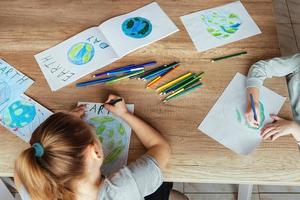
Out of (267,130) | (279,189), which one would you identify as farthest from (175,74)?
(279,189)

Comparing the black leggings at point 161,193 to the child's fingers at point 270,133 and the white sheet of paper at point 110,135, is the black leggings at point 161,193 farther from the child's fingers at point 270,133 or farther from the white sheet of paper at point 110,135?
the child's fingers at point 270,133

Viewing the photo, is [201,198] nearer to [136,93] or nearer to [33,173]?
[136,93]

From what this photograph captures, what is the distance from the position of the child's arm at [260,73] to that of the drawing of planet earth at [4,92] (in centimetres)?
70

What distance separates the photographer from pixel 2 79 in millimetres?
1104

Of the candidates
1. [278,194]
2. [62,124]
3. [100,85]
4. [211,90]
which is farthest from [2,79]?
[278,194]

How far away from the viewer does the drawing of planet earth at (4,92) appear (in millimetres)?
1061

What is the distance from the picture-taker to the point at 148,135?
0.94 m

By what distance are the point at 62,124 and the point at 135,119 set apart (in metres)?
0.23

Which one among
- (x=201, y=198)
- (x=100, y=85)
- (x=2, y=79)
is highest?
(x=2, y=79)

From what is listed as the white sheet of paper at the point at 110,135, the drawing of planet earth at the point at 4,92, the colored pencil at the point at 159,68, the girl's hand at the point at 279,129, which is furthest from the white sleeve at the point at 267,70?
the drawing of planet earth at the point at 4,92

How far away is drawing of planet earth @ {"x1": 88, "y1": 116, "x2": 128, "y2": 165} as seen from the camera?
36.9 inches

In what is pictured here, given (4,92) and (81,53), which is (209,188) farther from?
(4,92)

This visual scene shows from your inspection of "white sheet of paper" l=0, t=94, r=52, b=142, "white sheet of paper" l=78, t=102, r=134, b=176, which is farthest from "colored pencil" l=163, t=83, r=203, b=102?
"white sheet of paper" l=0, t=94, r=52, b=142

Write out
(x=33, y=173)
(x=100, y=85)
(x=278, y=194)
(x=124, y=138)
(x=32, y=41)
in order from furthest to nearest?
(x=278, y=194) < (x=32, y=41) < (x=100, y=85) < (x=124, y=138) < (x=33, y=173)
